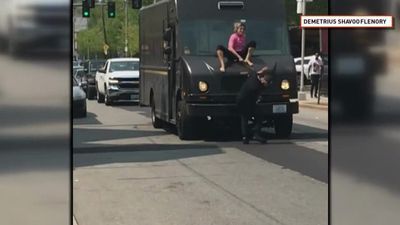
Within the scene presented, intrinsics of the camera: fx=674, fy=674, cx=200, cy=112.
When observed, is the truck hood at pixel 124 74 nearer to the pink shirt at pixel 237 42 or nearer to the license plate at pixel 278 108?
the pink shirt at pixel 237 42

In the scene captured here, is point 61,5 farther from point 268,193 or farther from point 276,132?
point 276,132

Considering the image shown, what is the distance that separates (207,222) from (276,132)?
4303mm

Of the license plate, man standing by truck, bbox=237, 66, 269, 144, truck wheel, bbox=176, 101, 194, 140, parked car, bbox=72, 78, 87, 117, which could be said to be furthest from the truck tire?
parked car, bbox=72, 78, 87, 117

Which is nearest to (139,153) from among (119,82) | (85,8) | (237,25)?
(237,25)

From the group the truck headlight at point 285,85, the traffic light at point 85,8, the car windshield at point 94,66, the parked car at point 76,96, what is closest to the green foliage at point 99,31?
the traffic light at point 85,8

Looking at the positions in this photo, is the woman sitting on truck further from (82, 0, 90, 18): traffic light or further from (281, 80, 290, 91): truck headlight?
(82, 0, 90, 18): traffic light

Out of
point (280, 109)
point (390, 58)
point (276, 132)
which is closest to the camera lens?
point (390, 58)

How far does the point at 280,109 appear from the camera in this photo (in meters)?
8.86

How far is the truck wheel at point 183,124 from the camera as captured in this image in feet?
31.2

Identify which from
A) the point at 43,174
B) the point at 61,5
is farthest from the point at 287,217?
the point at 61,5

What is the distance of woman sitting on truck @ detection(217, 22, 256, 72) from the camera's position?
848cm

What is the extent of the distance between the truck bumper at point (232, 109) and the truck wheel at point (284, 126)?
18 centimetres

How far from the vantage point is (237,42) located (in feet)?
30.1

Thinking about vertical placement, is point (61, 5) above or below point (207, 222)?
above
